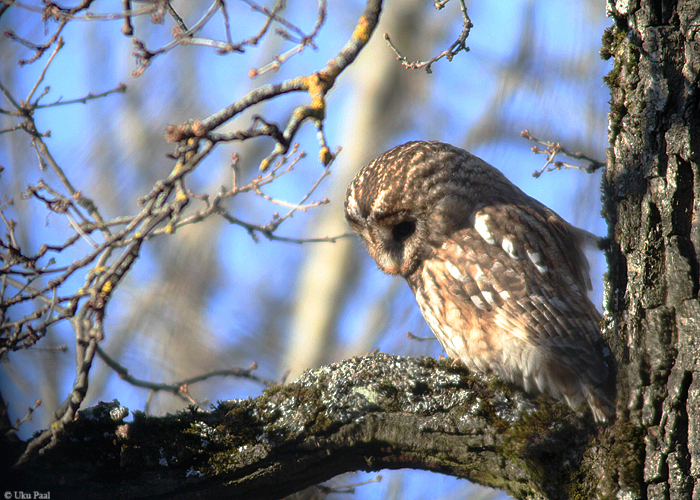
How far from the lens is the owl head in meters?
2.46

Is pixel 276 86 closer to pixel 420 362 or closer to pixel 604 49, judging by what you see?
pixel 604 49

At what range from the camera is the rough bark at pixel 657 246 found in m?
1.39

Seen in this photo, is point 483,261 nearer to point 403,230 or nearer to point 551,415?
point 403,230

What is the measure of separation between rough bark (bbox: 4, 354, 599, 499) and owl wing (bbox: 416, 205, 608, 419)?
0.31 metres

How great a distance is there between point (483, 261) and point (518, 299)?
0.72 feet

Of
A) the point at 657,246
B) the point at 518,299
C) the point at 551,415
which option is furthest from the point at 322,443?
the point at 657,246

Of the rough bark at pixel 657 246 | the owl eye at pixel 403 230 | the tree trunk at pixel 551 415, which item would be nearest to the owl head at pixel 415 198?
the owl eye at pixel 403 230

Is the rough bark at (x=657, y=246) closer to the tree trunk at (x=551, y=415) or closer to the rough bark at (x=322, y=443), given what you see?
the tree trunk at (x=551, y=415)

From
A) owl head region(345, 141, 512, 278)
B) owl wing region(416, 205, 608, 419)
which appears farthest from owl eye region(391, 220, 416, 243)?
owl wing region(416, 205, 608, 419)

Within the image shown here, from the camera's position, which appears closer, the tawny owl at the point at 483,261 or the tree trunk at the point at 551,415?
the tree trunk at the point at 551,415

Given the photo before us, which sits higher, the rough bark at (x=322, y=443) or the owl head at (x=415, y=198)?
the owl head at (x=415, y=198)

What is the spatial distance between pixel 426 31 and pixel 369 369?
24.0 feet

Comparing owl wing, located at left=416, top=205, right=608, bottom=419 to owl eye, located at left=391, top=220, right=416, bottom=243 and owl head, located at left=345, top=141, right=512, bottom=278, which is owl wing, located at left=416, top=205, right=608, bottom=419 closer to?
owl head, located at left=345, top=141, right=512, bottom=278

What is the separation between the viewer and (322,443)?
5.56ft
